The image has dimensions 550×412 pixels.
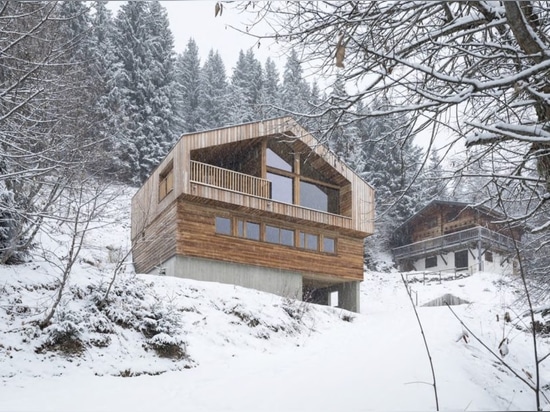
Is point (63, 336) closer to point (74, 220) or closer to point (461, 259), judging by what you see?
point (74, 220)

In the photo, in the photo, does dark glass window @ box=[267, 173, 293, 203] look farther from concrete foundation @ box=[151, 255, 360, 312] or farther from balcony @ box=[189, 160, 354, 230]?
concrete foundation @ box=[151, 255, 360, 312]

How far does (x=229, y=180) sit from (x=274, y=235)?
9.31ft

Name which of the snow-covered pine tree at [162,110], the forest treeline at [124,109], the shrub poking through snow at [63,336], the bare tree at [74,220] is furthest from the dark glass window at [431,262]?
the shrub poking through snow at [63,336]

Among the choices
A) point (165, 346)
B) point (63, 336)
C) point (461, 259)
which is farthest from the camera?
point (461, 259)

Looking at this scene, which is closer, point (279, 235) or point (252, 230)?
point (252, 230)

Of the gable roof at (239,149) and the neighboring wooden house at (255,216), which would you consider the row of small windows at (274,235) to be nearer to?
the neighboring wooden house at (255,216)

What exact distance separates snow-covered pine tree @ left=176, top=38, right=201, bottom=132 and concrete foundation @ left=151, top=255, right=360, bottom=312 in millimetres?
25610

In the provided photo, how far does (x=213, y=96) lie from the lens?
4325cm

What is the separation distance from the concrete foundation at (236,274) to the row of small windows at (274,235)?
1157 millimetres

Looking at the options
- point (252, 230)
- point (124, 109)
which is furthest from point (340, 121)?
point (124, 109)

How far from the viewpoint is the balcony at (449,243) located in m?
30.1

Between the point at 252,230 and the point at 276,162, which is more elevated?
the point at 276,162

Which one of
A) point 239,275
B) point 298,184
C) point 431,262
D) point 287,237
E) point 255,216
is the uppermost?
point 298,184

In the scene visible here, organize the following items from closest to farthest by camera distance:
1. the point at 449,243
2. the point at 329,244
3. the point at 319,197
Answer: the point at 329,244
the point at 319,197
the point at 449,243
